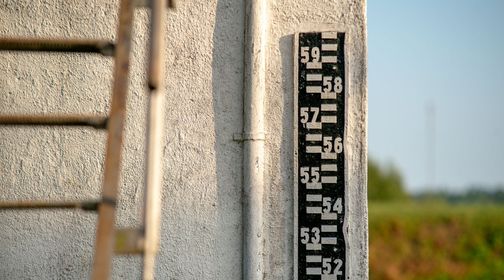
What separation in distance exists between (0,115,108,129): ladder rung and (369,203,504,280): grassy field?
1790 centimetres

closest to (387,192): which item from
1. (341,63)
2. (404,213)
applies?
(404,213)

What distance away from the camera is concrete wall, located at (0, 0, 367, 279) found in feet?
12.0

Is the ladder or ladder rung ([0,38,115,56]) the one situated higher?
ladder rung ([0,38,115,56])

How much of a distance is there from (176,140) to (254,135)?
0.37m

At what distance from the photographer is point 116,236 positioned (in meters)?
2.29

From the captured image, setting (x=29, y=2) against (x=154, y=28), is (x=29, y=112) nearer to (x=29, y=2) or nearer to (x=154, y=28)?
(x=29, y=2)

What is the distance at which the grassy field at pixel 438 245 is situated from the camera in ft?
66.3

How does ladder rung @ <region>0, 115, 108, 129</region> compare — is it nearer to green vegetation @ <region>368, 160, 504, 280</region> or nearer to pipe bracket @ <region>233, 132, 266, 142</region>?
pipe bracket @ <region>233, 132, 266, 142</region>

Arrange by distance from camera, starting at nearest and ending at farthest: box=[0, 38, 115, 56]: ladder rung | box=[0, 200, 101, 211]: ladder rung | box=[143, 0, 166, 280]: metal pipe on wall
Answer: box=[143, 0, 166, 280]: metal pipe on wall, box=[0, 200, 101, 211]: ladder rung, box=[0, 38, 115, 56]: ladder rung

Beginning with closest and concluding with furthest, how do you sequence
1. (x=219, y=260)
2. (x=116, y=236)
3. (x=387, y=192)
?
(x=116, y=236) < (x=219, y=260) < (x=387, y=192)

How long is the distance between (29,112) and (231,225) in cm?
105

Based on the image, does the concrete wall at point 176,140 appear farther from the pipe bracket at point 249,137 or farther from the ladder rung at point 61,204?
the ladder rung at point 61,204

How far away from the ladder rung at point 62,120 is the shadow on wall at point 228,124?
3.99ft

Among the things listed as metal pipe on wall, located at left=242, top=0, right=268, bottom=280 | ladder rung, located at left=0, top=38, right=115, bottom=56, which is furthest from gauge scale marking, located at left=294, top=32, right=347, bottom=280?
ladder rung, located at left=0, top=38, right=115, bottom=56
